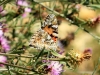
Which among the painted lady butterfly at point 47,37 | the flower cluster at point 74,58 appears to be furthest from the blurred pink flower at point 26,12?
the flower cluster at point 74,58

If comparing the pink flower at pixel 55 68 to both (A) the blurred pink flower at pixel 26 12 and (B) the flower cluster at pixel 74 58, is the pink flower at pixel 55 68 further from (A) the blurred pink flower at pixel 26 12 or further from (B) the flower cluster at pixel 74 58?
(A) the blurred pink flower at pixel 26 12

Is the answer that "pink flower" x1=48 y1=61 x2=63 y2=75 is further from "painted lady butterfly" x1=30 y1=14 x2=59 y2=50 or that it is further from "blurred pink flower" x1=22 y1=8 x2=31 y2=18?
"blurred pink flower" x1=22 y1=8 x2=31 y2=18

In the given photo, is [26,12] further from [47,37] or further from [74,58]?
[74,58]

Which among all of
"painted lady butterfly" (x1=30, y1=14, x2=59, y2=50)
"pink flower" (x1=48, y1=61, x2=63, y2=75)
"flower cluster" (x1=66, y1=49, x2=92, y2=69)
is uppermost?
"painted lady butterfly" (x1=30, y1=14, x2=59, y2=50)

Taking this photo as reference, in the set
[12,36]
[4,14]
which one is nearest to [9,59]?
[4,14]

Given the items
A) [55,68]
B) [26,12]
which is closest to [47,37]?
[55,68]

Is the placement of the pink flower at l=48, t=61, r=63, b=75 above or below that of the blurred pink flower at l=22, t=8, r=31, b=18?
below

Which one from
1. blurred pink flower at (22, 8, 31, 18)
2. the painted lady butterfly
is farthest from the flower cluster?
blurred pink flower at (22, 8, 31, 18)

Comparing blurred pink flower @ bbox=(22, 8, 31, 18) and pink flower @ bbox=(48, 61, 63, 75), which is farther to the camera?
blurred pink flower @ bbox=(22, 8, 31, 18)
